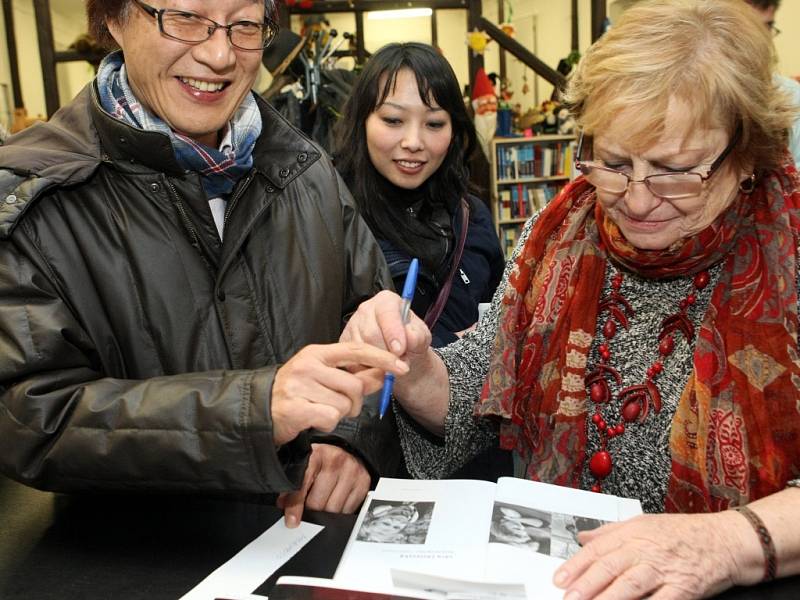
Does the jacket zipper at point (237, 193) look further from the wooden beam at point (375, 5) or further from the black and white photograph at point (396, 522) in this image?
the wooden beam at point (375, 5)

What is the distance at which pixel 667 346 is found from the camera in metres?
1.54

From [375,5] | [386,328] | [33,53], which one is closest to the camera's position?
[386,328]

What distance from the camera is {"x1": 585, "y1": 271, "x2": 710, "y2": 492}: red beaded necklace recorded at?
1530 millimetres

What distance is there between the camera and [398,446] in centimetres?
163

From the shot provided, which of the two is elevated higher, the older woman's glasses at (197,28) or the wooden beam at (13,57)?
the wooden beam at (13,57)

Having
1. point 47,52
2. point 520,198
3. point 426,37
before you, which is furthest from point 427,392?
point 426,37

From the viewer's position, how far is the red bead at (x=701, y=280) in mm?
1545

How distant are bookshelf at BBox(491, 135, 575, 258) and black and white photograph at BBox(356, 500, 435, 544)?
23.2 ft

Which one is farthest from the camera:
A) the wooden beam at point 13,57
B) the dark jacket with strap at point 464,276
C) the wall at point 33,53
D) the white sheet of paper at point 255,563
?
the wall at point 33,53

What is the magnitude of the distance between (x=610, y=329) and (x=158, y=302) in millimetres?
933

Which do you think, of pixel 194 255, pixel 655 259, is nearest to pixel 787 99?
pixel 655 259

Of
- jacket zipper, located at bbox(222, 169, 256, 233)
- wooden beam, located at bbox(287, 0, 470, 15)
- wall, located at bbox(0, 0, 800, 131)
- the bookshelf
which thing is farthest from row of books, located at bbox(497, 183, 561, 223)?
jacket zipper, located at bbox(222, 169, 256, 233)

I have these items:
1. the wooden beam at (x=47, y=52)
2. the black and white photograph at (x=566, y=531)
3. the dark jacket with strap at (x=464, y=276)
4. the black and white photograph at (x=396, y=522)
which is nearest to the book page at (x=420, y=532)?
the black and white photograph at (x=396, y=522)

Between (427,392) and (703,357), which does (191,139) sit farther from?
(703,357)
